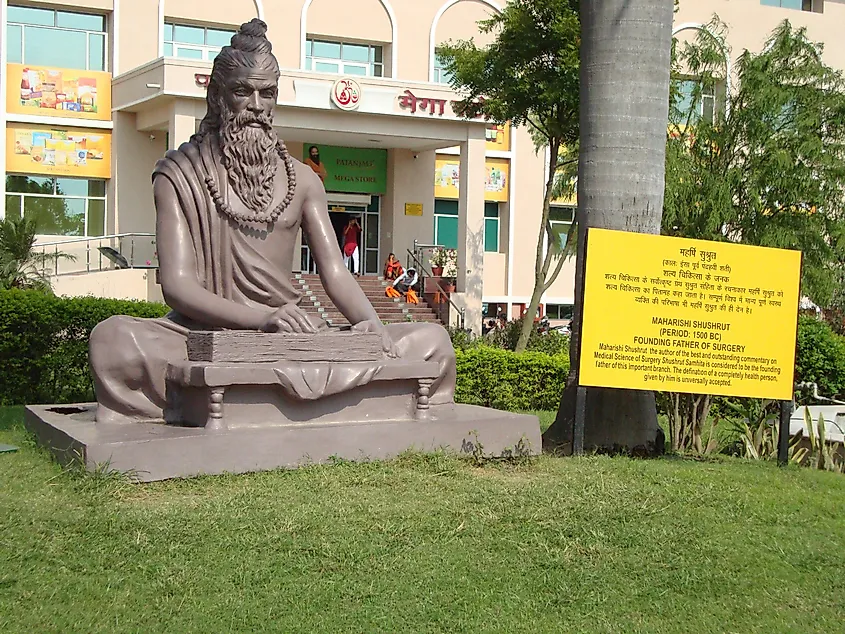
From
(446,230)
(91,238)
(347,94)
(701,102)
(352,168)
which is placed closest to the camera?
(701,102)

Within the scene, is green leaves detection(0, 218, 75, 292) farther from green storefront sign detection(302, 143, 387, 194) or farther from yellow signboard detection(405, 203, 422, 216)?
yellow signboard detection(405, 203, 422, 216)

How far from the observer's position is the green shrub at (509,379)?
40.0 feet

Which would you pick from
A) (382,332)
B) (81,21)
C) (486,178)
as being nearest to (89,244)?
(81,21)

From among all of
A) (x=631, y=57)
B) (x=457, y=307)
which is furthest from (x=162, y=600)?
(x=457, y=307)

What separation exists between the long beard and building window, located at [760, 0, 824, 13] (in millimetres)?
29812

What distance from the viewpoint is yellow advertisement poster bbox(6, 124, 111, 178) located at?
24.8m

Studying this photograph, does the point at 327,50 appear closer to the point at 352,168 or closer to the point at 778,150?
the point at 352,168

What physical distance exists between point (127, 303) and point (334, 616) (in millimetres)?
10010

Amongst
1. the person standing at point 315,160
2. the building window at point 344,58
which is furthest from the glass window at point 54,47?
the person standing at point 315,160

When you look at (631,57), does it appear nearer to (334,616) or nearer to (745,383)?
(745,383)

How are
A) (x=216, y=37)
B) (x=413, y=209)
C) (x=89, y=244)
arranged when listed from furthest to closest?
(x=413, y=209), (x=216, y=37), (x=89, y=244)

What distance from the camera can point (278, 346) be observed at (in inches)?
247

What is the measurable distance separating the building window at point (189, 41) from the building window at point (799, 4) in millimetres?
17317

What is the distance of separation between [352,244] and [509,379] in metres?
15.5
